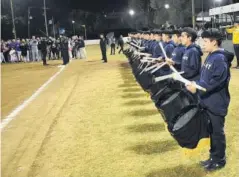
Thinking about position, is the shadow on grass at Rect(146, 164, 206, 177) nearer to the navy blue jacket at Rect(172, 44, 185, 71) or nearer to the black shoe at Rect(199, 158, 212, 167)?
the black shoe at Rect(199, 158, 212, 167)

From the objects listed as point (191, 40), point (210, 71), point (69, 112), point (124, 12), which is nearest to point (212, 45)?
point (210, 71)

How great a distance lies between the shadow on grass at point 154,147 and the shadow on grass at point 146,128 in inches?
31.1

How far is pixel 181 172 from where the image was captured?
5211 mm

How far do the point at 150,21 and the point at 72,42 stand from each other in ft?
77.7

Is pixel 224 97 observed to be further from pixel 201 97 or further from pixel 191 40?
pixel 191 40

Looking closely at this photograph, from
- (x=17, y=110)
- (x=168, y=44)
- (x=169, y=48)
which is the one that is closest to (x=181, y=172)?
(x=169, y=48)

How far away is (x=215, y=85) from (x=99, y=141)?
295 centimetres

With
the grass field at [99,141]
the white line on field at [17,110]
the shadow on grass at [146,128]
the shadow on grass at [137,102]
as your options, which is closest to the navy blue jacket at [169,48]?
the grass field at [99,141]

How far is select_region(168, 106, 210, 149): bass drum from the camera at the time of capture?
185 inches

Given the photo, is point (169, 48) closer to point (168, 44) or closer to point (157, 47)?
point (168, 44)

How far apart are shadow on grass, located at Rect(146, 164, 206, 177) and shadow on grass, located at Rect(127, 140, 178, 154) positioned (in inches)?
30.8

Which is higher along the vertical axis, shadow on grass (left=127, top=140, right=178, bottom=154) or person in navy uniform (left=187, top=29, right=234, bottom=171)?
person in navy uniform (left=187, top=29, right=234, bottom=171)

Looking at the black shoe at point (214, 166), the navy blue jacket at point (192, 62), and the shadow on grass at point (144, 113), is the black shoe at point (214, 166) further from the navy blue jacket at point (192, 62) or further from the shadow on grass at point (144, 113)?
the shadow on grass at point (144, 113)

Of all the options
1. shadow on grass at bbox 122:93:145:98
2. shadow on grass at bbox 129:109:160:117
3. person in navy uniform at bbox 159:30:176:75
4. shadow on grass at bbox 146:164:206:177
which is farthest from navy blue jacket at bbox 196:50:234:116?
shadow on grass at bbox 122:93:145:98
